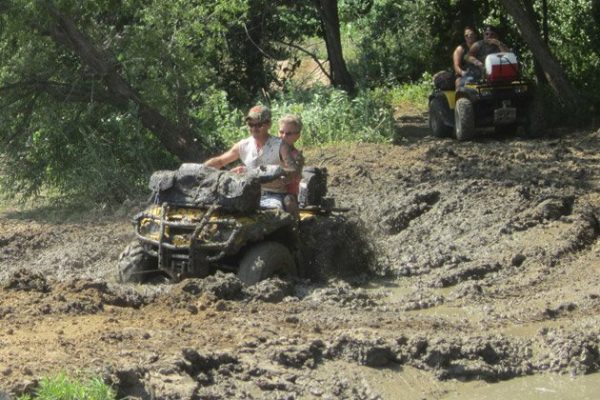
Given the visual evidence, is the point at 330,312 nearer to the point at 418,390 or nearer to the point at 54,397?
the point at 418,390

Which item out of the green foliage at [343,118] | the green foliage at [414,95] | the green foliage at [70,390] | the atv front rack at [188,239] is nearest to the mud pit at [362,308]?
the green foliage at [70,390]

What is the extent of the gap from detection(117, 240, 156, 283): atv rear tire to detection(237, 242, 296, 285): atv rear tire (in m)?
0.86

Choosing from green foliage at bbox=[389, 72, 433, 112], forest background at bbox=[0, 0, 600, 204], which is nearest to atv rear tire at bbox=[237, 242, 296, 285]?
forest background at bbox=[0, 0, 600, 204]

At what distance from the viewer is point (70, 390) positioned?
6715mm

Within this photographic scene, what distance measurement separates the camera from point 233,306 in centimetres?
962

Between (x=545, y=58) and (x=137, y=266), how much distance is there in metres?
11.0

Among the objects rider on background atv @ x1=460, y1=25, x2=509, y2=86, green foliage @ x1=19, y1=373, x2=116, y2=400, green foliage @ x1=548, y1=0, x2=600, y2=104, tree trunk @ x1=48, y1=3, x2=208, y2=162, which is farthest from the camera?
green foliage @ x1=548, y1=0, x2=600, y2=104

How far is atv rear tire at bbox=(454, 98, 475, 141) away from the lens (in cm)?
1916

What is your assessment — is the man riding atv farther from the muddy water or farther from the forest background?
the muddy water

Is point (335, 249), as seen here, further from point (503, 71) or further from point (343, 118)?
point (343, 118)

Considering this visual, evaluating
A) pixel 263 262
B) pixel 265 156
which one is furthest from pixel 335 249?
pixel 263 262

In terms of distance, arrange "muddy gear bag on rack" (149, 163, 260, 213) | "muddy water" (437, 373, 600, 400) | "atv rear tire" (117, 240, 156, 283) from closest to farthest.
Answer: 1. "muddy water" (437, 373, 600, 400)
2. "muddy gear bag on rack" (149, 163, 260, 213)
3. "atv rear tire" (117, 240, 156, 283)

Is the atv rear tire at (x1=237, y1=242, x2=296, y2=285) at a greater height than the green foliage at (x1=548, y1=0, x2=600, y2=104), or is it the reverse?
the green foliage at (x1=548, y1=0, x2=600, y2=104)

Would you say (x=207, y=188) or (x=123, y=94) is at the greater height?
(x=123, y=94)
